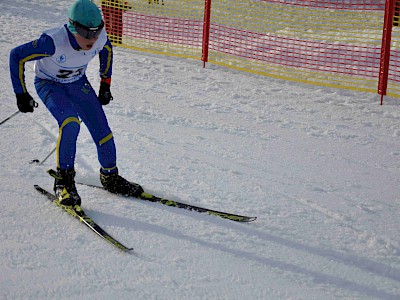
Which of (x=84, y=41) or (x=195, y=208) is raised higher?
(x=84, y=41)

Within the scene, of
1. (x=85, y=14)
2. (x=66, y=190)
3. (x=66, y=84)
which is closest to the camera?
(x=85, y=14)

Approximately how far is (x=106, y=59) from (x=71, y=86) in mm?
422

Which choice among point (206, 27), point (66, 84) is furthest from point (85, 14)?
point (206, 27)

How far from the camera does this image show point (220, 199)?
5758mm

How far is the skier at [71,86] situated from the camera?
512cm

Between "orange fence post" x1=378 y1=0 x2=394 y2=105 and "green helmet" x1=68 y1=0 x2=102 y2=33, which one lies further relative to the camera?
"orange fence post" x1=378 y1=0 x2=394 y2=105

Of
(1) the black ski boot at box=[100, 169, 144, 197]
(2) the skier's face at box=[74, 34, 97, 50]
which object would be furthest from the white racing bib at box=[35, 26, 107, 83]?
(1) the black ski boot at box=[100, 169, 144, 197]

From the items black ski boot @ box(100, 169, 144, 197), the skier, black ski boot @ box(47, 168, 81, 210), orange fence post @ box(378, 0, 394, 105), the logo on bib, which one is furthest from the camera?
orange fence post @ box(378, 0, 394, 105)

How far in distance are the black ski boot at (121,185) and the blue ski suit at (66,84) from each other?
7 cm

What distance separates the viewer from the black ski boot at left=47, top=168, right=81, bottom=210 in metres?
5.36

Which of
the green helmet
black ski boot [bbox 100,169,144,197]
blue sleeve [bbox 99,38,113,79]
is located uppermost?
the green helmet

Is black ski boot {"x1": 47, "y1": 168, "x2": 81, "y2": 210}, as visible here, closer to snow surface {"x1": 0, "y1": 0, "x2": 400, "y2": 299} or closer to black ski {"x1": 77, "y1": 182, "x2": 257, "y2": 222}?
snow surface {"x1": 0, "y1": 0, "x2": 400, "y2": 299}

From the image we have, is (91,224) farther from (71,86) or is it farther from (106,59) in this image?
(106,59)

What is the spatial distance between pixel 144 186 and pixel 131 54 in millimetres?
5706
